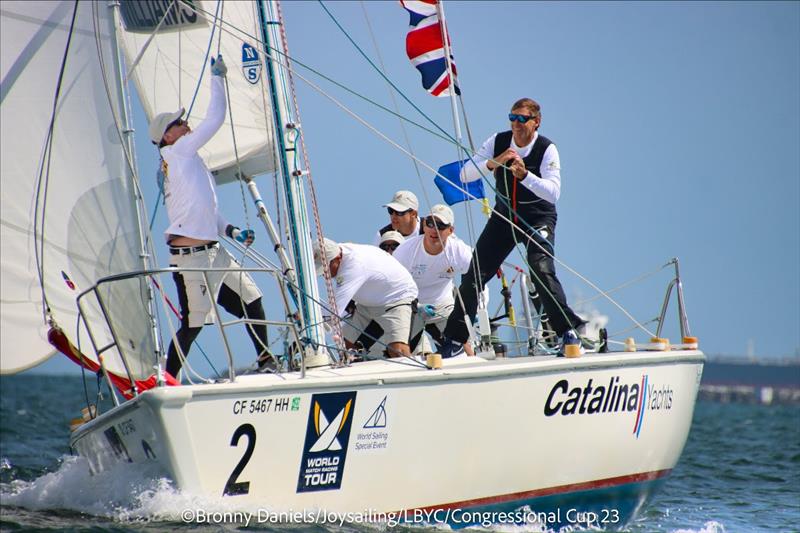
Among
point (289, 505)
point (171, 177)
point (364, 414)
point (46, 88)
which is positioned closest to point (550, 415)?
point (364, 414)

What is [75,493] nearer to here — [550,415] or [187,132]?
[187,132]

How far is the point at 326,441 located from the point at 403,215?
361cm

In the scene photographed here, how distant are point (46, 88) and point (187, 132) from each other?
3.20ft

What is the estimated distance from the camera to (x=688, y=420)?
884 centimetres

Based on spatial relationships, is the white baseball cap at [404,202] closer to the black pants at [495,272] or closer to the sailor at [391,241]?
the sailor at [391,241]

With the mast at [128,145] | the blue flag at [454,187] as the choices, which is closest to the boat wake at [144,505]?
the mast at [128,145]

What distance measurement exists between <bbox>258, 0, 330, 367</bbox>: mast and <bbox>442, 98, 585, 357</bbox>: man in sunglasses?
1183 millimetres

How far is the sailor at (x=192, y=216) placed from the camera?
734 cm

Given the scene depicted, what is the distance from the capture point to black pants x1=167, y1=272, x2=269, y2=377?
743 cm

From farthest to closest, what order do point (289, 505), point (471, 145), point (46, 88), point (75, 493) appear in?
point (471, 145), point (46, 88), point (75, 493), point (289, 505)

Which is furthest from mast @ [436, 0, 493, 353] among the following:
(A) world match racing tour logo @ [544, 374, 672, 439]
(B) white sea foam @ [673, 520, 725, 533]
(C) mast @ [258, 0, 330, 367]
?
(B) white sea foam @ [673, 520, 725, 533]

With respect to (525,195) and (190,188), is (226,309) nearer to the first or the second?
(190,188)

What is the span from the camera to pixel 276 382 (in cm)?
626

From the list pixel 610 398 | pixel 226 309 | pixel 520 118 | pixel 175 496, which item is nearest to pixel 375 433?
pixel 175 496
